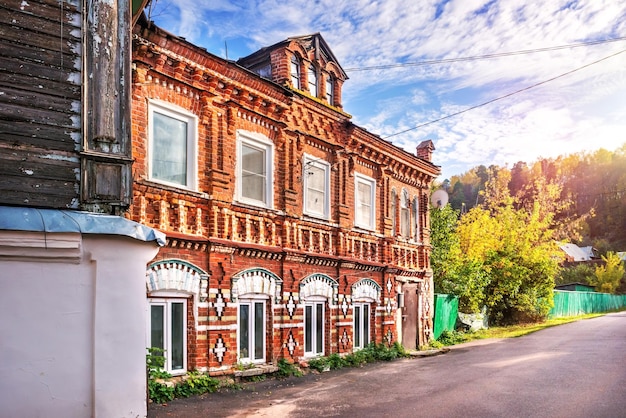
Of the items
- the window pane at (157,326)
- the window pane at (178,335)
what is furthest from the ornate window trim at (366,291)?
the window pane at (157,326)

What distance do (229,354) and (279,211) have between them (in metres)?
3.51

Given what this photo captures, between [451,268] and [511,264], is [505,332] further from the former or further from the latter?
[451,268]

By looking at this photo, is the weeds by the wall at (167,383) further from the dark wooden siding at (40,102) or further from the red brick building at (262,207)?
the dark wooden siding at (40,102)

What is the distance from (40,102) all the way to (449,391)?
9.08 metres

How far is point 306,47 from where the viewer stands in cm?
1452

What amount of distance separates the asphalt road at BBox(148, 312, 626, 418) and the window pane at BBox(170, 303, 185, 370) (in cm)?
87

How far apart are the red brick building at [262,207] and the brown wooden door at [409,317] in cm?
8

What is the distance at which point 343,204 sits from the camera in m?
15.4

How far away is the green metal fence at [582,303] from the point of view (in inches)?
1544

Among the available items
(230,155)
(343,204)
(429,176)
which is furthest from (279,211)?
(429,176)

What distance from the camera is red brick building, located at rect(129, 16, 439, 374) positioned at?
10.3m

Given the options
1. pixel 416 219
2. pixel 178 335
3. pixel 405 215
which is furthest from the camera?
pixel 416 219

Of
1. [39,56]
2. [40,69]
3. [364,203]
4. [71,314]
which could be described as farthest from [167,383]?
[364,203]

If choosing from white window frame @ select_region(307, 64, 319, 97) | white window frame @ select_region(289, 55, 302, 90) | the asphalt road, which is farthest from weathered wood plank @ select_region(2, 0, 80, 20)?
→ white window frame @ select_region(307, 64, 319, 97)
